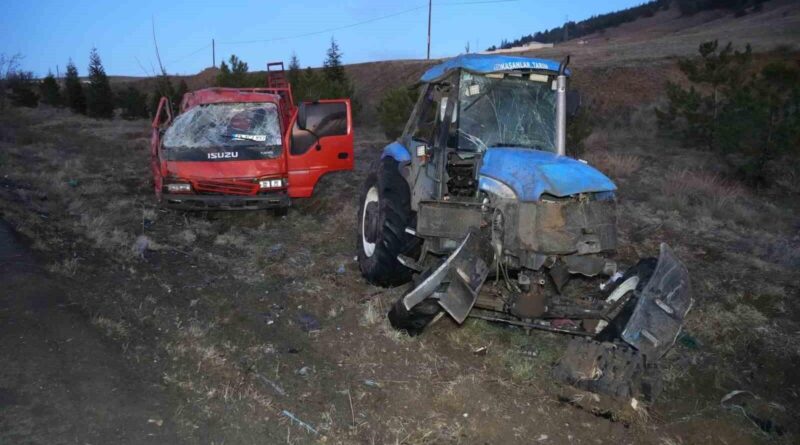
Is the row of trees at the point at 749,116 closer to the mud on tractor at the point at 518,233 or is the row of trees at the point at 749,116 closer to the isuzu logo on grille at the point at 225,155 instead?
the mud on tractor at the point at 518,233

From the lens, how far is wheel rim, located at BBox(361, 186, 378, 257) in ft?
20.1

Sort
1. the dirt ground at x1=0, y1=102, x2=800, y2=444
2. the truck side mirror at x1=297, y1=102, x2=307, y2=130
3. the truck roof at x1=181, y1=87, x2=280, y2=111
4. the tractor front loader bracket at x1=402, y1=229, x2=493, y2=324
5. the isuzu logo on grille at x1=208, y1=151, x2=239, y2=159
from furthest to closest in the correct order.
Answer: the truck roof at x1=181, y1=87, x2=280, y2=111 → the truck side mirror at x1=297, y1=102, x2=307, y2=130 → the isuzu logo on grille at x1=208, y1=151, x2=239, y2=159 → the tractor front loader bracket at x1=402, y1=229, x2=493, y2=324 → the dirt ground at x1=0, y1=102, x2=800, y2=444

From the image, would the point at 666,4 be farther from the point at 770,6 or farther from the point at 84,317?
the point at 84,317

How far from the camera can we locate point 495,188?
4.54 meters

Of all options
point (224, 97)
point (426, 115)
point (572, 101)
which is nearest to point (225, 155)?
point (224, 97)

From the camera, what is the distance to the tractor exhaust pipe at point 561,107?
16.4 ft

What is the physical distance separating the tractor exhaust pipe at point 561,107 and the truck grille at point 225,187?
476cm

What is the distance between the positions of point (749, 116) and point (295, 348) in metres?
11.1

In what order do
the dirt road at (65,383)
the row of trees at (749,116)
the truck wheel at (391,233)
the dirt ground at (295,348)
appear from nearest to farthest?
the dirt road at (65,383), the dirt ground at (295,348), the truck wheel at (391,233), the row of trees at (749,116)

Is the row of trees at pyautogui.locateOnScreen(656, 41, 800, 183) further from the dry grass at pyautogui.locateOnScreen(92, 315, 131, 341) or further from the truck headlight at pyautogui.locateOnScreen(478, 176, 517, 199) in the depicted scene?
the dry grass at pyautogui.locateOnScreen(92, 315, 131, 341)

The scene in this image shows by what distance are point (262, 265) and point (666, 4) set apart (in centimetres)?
7995

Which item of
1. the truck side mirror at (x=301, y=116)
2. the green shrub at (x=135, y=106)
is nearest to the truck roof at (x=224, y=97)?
the truck side mirror at (x=301, y=116)

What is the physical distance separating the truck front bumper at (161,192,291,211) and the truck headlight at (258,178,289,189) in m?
0.15

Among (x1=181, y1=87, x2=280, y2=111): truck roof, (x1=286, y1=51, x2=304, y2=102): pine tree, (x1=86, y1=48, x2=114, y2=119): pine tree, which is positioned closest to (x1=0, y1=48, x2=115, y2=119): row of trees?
(x1=86, y1=48, x2=114, y2=119): pine tree
